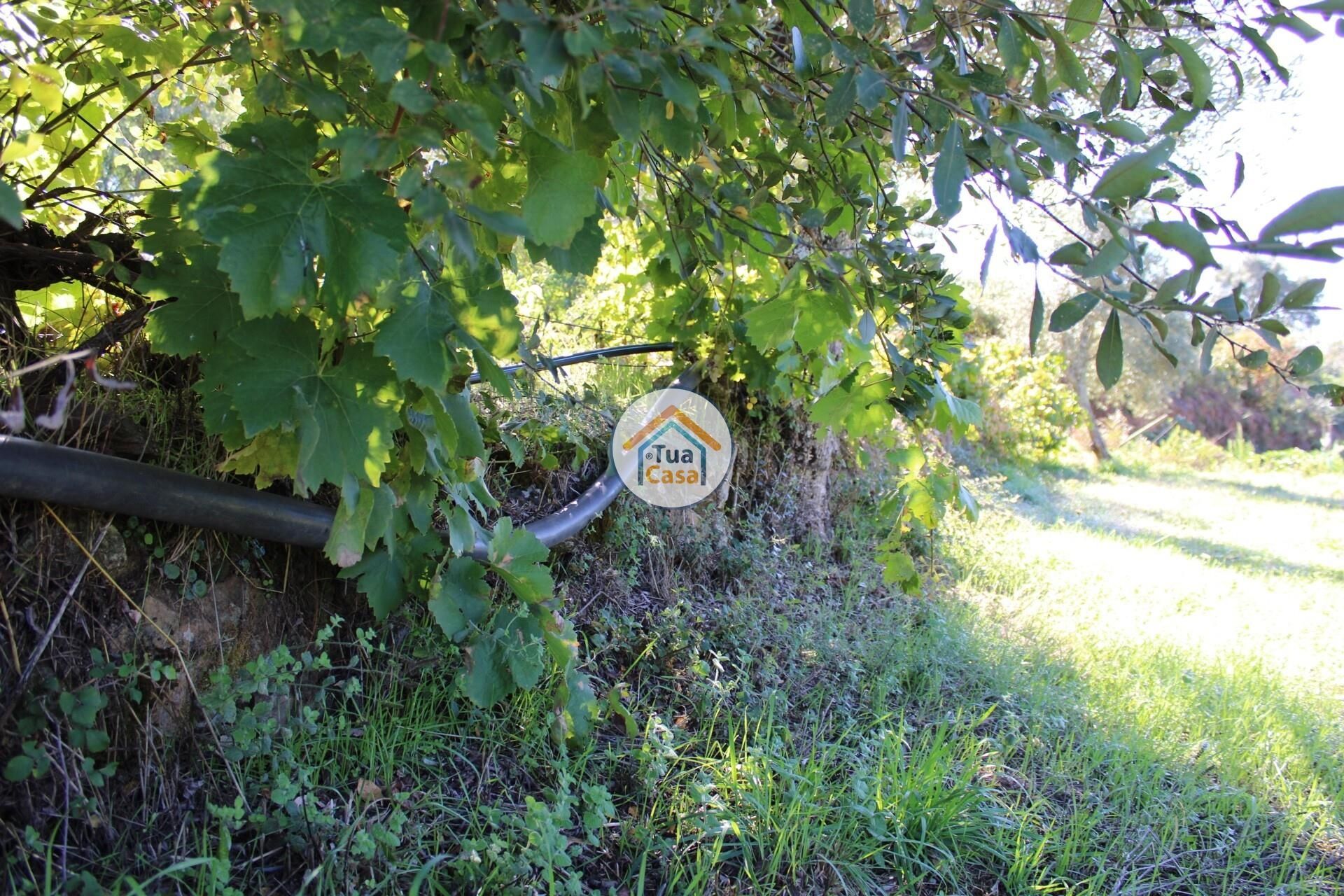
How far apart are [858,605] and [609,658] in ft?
4.41

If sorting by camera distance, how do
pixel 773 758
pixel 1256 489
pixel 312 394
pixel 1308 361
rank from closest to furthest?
pixel 1308 361
pixel 312 394
pixel 773 758
pixel 1256 489

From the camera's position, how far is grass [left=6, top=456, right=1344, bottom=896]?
1534mm

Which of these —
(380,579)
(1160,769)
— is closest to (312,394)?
(380,579)

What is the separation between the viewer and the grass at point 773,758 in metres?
1.53

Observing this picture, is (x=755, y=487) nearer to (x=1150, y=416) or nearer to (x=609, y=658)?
(x=609, y=658)

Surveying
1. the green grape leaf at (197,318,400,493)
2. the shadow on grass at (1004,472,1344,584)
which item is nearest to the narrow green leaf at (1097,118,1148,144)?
the green grape leaf at (197,318,400,493)

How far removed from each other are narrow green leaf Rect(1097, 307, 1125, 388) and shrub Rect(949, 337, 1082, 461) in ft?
28.0

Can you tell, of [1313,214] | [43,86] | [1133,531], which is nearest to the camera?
[1313,214]

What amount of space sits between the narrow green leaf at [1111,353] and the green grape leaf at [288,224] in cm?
100

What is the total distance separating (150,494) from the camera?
1.46 meters

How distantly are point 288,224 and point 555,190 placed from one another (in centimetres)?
41

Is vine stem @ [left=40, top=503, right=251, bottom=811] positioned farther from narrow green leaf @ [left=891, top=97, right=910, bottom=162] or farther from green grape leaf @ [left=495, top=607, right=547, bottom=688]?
narrow green leaf @ [left=891, top=97, right=910, bottom=162]

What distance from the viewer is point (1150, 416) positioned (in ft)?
64.4

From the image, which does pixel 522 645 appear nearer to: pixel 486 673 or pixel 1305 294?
pixel 486 673
